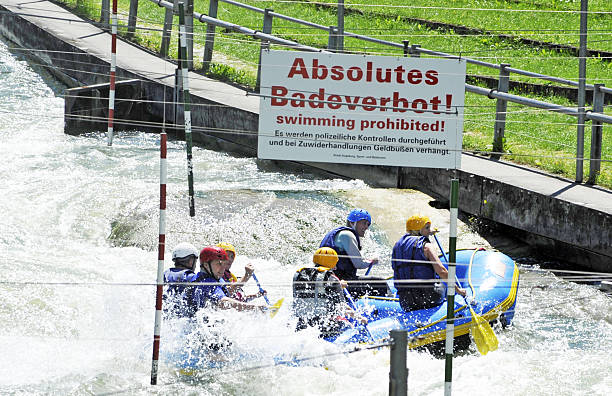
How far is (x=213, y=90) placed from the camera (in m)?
15.8

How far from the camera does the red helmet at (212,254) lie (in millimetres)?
8117

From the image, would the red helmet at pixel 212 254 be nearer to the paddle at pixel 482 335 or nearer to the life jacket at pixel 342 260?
the life jacket at pixel 342 260

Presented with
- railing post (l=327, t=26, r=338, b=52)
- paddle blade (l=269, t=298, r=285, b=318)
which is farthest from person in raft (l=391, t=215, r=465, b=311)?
railing post (l=327, t=26, r=338, b=52)

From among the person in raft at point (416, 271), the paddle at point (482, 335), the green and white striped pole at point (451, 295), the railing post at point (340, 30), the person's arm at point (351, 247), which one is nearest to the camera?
the green and white striped pole at point (451, 295)

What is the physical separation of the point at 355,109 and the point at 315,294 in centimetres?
317

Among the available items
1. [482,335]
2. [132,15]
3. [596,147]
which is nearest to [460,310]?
[482,335]

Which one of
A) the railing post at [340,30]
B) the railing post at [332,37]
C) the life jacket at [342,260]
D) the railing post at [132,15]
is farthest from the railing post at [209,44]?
the life jacket at [342,260]

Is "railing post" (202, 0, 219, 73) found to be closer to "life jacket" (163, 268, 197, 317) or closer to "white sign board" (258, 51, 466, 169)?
"white sign board" (258, 51, 466, 169)

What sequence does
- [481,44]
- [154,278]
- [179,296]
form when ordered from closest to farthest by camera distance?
1. [179,296]
2. [154,278]
3. [481,44]

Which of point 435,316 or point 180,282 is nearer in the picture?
point 180,282

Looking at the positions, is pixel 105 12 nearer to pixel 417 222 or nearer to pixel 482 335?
pixel 417 222

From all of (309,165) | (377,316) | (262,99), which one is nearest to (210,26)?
(309,165)

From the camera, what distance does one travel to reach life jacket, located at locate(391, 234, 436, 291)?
28.8 ft

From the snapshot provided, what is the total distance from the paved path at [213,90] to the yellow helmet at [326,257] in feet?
11.5
